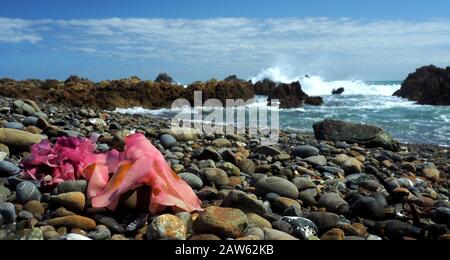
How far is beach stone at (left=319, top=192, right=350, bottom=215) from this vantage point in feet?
12.6

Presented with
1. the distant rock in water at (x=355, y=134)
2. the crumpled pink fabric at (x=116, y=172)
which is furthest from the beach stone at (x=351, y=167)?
the distant rock in water at (x=355, y=134)

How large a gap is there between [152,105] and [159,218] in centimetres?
2170

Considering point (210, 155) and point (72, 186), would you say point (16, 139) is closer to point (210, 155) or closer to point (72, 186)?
point (72, 186)

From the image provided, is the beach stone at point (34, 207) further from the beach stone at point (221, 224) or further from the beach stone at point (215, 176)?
the beach stone at point (215, 176)

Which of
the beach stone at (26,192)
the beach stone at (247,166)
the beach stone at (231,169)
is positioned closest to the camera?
the beach stone at (26,192)

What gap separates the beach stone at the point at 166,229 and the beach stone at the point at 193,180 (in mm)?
1196

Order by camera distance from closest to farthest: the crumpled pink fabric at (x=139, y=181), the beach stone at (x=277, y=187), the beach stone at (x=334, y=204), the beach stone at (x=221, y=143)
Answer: the crumpled pink fabric at (x=139, y=181)
the beach stone at (x=334, y=204)
the beach stone at (x=277, y=187)
the beach stone at (x=221, y=143)

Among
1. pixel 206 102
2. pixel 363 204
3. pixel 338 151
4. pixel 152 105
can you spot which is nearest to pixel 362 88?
→ pixel 206 102

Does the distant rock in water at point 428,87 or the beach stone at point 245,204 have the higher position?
the distant rock in water at point 428,87

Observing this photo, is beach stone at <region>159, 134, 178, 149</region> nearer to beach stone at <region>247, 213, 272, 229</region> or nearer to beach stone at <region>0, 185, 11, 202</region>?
beach stone at <region>0, 185, 11, 202</region>

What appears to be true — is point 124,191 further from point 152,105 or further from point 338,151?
point 152,105

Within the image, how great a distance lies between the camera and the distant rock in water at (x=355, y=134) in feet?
32.0

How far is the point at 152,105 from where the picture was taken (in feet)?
79.1
